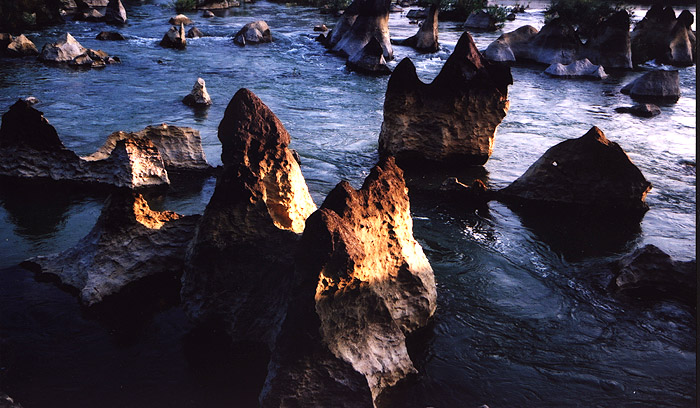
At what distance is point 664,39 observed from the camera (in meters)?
30.2

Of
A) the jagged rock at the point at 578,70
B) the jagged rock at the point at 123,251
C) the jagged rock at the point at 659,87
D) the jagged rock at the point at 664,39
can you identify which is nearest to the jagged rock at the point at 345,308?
the jagged rock at the point at 123,251

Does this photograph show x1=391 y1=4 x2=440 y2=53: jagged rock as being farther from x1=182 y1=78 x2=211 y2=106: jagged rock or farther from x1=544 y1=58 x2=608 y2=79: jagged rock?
x1=182 y1=78 x2=211 y2=106: jagged rock

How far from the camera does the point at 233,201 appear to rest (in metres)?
7.18

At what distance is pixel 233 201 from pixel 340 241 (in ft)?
5.92

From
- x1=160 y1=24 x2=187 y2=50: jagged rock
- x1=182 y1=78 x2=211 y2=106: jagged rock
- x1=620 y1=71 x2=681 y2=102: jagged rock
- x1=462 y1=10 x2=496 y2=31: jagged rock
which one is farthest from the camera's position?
x1=462 y1=10 x2=496 y2=31: jagged rock

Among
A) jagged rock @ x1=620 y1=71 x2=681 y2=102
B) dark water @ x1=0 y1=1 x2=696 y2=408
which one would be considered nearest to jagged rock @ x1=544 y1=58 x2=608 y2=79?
jagged rock @ x1=620 y1=71 x2=681 y2=102

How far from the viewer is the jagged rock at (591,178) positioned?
37.7 ft

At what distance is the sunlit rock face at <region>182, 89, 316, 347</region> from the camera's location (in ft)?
22.8

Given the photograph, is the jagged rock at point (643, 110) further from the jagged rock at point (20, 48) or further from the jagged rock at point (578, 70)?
the jagged rock at point (20, 48)

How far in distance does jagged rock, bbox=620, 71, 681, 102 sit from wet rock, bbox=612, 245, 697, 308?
1617cm

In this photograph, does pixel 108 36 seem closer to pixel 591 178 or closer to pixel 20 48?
pixel 20 48

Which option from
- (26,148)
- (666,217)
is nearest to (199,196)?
(26,148)

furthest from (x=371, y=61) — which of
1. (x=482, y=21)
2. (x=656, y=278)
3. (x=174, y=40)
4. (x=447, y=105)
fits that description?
(x=656, y=278)

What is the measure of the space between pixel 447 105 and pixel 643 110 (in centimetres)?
1029
